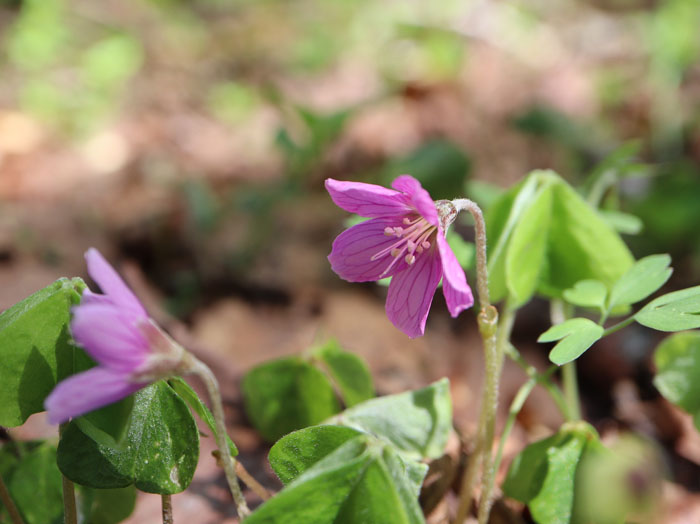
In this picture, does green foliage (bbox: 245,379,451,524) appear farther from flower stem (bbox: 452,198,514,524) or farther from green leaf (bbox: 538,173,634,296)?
green leaf (bbox: 538,173,634,296)

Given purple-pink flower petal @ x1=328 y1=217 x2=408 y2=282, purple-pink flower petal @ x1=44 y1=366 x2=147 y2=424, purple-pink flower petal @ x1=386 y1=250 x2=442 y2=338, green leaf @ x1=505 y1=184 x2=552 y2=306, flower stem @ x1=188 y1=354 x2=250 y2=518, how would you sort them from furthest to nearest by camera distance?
1. green leaf @ x1=505 y1=184 x2=552 y2=306
2. purple-pink flower petal @ x1=328 y1=217 x2=408 y2=282
3. purple-pink flower petal @ x1=386 y1=250 x2=442 y2=338
4. flower stem @ x1=188 y1=354 x2=250 y2=518
5. purple-pink flower petal @ x1=44 y1=366 x2=147 y2=424

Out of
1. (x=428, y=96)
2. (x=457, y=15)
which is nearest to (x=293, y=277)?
(x=428, y=96)

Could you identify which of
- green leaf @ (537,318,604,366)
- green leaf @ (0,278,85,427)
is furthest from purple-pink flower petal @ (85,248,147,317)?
green leaf @ (537,318,604,366)

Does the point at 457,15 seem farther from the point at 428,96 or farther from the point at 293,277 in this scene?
the point at 293,277

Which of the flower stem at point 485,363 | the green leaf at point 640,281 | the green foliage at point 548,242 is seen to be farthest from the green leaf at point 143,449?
the green leaf at point 640,281

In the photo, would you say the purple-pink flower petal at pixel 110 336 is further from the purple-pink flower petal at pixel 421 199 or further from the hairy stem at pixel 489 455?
the hairy stem at pixel 489 455
